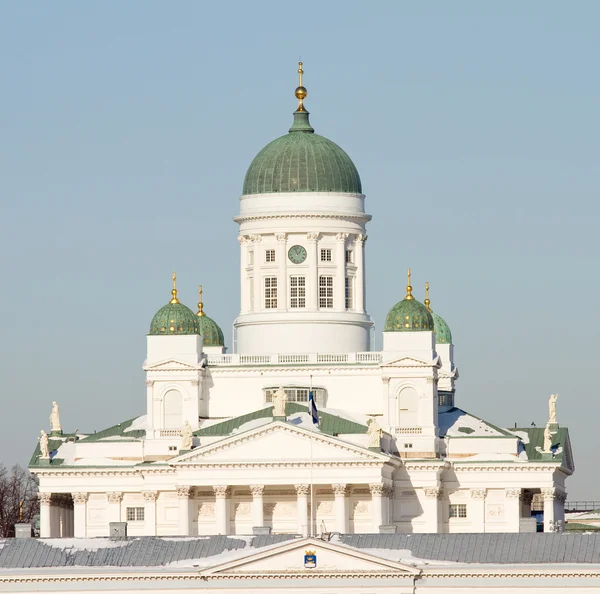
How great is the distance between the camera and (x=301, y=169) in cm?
18975

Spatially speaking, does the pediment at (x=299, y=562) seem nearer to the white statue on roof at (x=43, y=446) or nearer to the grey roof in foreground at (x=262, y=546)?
the grey roof in foreground at (x=262, y=546)

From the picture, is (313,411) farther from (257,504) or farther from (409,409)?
(409,409)

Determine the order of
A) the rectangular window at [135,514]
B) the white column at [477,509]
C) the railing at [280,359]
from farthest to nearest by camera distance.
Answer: the railing at [280,359] < the rectangular window at [135,514] < the white column at [477,509]

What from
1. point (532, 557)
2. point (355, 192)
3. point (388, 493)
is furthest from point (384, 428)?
point (532, 557)

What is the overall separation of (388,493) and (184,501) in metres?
11.7

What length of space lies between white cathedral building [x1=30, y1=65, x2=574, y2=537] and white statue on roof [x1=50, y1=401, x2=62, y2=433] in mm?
140

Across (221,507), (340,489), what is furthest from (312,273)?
(221,507)

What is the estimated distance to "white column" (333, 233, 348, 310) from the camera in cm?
Answer: 18888

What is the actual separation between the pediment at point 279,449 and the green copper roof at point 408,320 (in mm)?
10525

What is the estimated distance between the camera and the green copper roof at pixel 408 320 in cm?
18050

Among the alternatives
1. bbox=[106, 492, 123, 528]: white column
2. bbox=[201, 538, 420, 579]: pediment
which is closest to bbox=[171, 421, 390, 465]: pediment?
bbox=[106, 492, 123, 528]: white column

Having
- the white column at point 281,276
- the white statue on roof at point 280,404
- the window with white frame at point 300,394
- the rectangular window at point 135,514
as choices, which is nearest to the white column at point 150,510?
the rectangular window at point 135,514

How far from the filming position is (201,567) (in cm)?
13638

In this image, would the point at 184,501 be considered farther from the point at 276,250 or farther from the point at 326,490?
the point at 276,250
